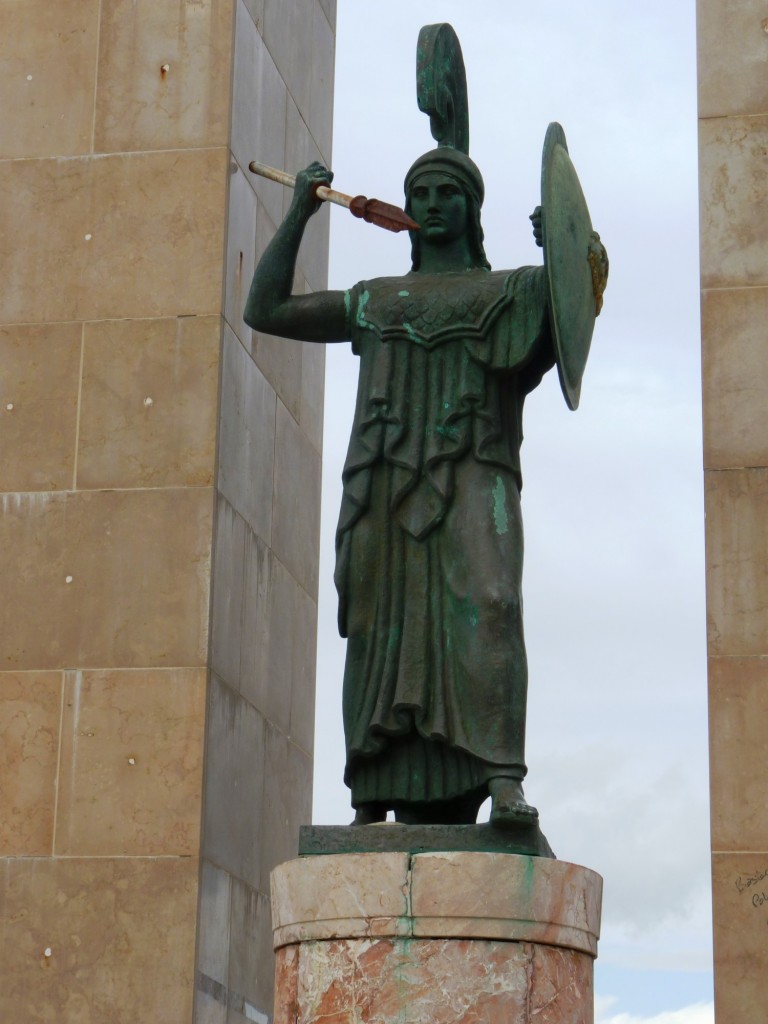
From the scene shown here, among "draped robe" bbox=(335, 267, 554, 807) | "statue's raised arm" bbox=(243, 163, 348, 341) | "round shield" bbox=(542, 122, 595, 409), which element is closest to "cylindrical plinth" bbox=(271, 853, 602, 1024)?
"draped robe" bbox=(335, 267, 554, 807)

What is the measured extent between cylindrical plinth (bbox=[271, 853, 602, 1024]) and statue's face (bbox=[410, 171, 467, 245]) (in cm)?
280

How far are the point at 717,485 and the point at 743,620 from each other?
73 cm

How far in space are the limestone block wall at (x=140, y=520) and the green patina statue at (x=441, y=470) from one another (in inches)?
92.9

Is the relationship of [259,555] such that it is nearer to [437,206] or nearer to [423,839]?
[437,206]

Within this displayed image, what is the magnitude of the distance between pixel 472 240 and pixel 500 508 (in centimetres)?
132

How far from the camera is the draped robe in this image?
350 inches

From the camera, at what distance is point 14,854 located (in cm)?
1136

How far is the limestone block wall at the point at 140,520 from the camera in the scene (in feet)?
36.8

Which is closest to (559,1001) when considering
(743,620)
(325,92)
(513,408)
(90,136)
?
(513,408)

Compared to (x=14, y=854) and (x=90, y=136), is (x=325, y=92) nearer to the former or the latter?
(x=90, y=136)

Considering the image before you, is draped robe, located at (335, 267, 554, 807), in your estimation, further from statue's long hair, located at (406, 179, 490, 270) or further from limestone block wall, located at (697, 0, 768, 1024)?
limestone block wall, located at (697, 0, 768, 1024)

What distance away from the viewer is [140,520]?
11.7 meters

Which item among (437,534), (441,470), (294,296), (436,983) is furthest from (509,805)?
(294,296)

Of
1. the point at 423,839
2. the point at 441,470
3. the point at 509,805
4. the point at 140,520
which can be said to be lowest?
the point at 423,839
